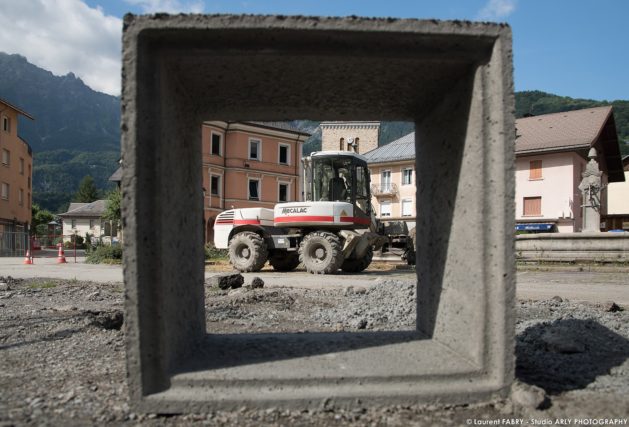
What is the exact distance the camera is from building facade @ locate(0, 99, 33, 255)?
3269cm

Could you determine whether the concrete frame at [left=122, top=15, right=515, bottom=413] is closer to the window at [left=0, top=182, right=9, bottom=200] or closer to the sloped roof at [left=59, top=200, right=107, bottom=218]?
the window at [left=0, top=182, right=9, bottom=200]

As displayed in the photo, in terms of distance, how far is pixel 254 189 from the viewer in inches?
1388

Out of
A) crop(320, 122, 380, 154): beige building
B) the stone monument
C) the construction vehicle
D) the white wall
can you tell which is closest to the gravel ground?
the construction vehicle

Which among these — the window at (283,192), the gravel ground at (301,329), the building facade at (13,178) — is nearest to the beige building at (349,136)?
the window at (283,192)

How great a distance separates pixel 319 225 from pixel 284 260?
6.45ft

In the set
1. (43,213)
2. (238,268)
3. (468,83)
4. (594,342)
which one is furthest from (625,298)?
(43,213)

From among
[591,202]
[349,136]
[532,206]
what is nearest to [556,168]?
[532,206]

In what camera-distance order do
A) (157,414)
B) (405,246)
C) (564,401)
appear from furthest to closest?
(405,246), (564,401), (157,414)

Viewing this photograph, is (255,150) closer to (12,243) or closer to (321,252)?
(12,243)

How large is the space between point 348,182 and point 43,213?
67906 mm

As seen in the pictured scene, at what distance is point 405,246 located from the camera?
60.1ft

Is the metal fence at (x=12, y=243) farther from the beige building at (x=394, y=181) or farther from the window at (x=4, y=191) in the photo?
the beige building at (x=394, y=181)

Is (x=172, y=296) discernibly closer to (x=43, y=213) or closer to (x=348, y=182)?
(x=348, y=182)

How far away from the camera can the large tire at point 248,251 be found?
40.2ft
